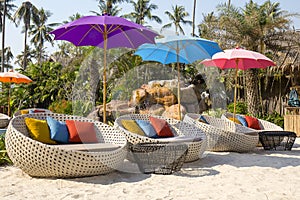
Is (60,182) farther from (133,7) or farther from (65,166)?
(133,7)

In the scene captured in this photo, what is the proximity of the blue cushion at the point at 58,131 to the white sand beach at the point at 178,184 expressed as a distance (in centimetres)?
65

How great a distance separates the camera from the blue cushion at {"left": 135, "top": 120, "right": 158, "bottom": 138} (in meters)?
5.77

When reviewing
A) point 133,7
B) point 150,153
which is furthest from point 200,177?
point 133,7

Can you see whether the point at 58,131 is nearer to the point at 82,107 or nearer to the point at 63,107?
the point at 82,107

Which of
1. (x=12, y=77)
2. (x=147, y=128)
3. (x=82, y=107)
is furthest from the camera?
(x=82, y=107)

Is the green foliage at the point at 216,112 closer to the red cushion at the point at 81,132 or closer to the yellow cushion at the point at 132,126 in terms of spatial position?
the yellow cushion at the point at 132,126

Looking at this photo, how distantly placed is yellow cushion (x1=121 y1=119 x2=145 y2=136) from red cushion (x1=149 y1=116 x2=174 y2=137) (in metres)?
0.29

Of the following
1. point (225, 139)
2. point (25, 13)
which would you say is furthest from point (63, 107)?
point (25, 13)

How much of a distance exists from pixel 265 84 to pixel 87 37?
994 centimetres

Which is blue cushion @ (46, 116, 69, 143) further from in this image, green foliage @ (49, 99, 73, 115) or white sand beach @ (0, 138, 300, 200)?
green foliage @ (49, 99, 73, 115)

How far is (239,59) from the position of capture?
804 centimetres

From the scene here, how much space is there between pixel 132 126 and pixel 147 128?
29 cm

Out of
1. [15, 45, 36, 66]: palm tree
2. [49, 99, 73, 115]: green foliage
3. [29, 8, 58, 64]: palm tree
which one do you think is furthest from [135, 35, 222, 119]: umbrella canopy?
[15, 45, 36, 66]: palm tree

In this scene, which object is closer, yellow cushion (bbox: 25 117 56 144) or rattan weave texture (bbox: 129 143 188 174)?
yellow cushion (bbox: 25 117 56 144)
